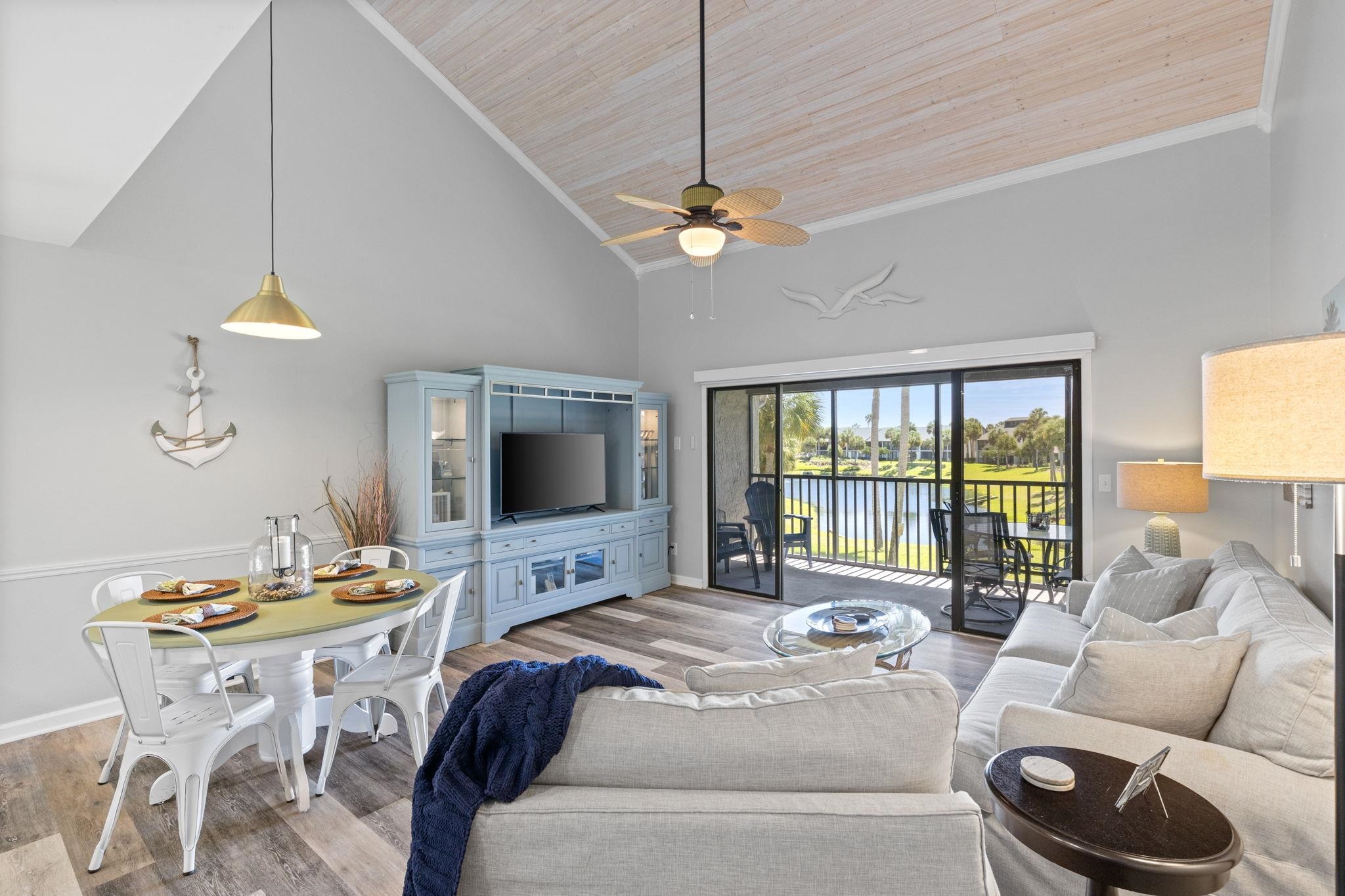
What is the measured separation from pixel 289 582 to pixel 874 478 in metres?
4.01

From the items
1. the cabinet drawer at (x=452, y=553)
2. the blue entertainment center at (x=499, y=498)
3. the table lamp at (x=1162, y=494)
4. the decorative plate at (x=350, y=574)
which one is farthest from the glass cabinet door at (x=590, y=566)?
the table lamp at (x=1162, y=494)

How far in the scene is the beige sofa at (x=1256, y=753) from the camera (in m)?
1.38

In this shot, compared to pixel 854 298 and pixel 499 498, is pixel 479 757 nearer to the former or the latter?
pixel 499 498

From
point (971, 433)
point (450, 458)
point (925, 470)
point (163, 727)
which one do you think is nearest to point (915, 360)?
point (971, 433)

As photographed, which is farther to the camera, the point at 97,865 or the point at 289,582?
the point at 289,582

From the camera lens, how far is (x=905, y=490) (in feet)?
16.1

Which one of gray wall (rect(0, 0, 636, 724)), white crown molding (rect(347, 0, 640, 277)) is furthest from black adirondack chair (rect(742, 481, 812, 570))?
white crown molding (rect(347, 0, 640, 277))

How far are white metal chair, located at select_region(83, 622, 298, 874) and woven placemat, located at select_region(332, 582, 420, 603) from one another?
522 mm

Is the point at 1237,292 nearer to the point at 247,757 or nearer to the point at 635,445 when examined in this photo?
the point at 635,445

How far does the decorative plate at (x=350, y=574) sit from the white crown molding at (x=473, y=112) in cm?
352

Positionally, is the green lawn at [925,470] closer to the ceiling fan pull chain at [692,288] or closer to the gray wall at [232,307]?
the ceiling fan pull chain at [692,288]

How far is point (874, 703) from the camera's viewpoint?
1189mm

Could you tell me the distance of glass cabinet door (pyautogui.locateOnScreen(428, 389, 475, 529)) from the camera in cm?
420

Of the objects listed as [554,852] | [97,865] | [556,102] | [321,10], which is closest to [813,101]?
[556,102]
